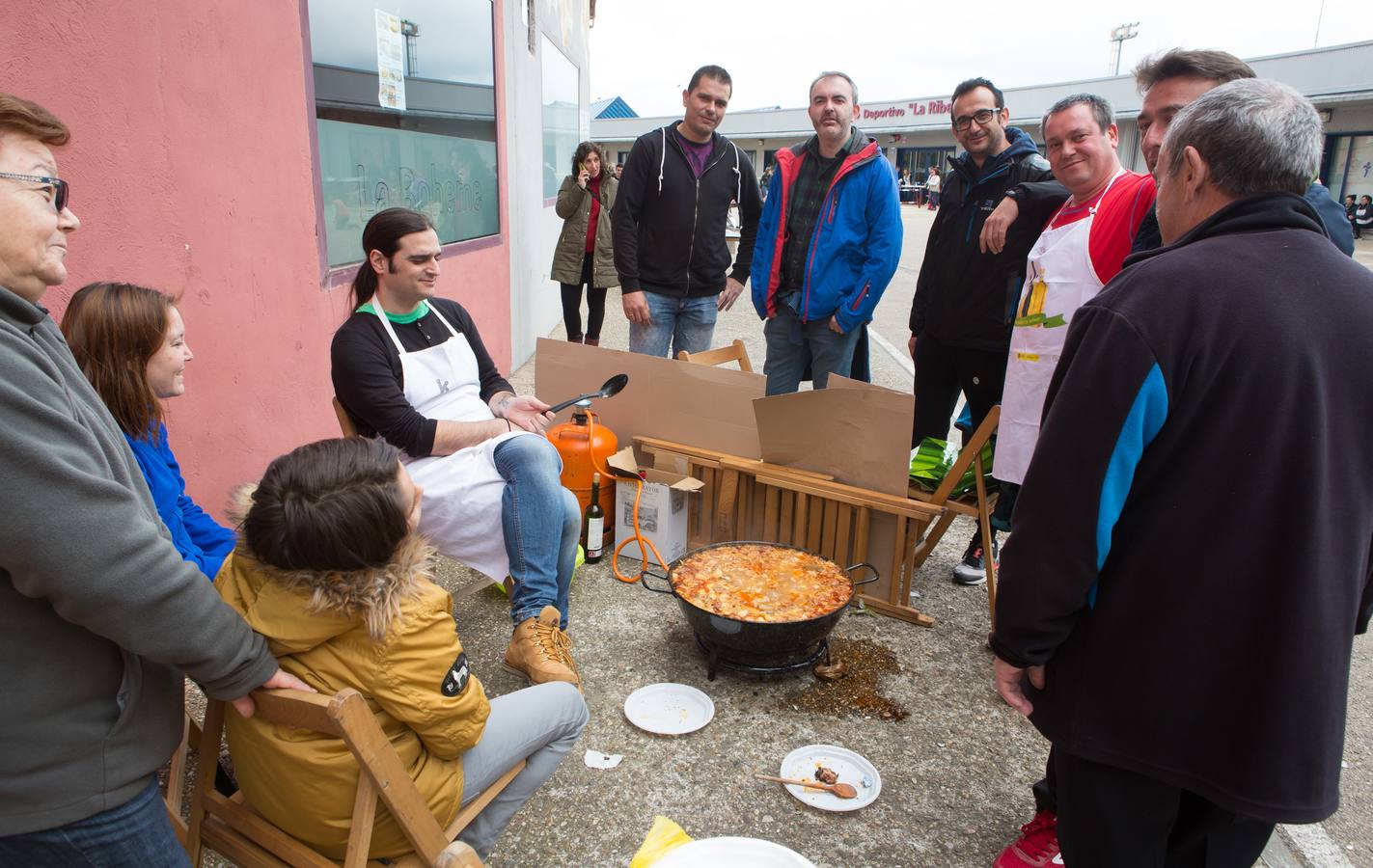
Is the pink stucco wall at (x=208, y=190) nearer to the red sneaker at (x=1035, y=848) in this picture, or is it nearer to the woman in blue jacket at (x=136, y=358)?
the woman in blue jacket at (x=136, y=358)

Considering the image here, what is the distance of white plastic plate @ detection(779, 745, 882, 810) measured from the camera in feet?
7.81

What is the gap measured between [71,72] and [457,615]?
7.52ft

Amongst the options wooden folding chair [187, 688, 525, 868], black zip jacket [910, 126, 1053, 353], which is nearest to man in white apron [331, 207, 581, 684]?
wooden folding chair [187, 688, 525, 868]

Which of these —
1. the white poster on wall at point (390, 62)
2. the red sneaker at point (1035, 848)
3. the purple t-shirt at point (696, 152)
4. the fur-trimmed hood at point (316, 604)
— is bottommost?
the red sneaker at point (1035, 848)

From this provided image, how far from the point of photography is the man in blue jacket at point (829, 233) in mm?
4188

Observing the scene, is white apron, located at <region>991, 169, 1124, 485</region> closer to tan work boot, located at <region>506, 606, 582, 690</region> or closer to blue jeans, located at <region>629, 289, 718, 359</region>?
tan work boot, located at <region>506, 606, 582, 690</region>

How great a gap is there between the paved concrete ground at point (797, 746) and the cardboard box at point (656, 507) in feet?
1.14

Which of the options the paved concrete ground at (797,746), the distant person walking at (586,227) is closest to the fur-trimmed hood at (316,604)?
the paved concrete ground at (797,746)

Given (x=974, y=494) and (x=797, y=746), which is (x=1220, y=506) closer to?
(x=797, y=746)

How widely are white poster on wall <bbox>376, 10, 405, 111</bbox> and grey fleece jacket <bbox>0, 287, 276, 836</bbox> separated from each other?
3.98m

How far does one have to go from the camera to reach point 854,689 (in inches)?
116

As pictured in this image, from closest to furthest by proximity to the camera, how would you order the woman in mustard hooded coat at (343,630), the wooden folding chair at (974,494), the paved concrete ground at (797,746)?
the woman in mustard hooded coat at (343,630), the paved concrete ground at (797,746), the wooden folding chair at (974,494)

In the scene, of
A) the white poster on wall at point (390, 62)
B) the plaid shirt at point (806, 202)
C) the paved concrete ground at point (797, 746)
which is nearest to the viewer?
the paved concrete ground at point (797, 746)

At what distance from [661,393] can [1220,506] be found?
9.11 feet
